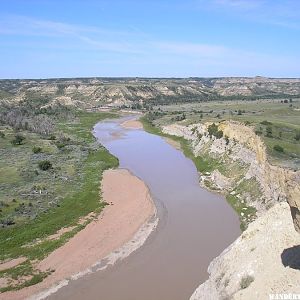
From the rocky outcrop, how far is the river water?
2.06 m

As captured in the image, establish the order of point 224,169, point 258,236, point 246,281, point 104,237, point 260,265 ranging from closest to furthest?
point 246,281 → point 260,265 → point 258,236 → point 104,237 → point 224,169

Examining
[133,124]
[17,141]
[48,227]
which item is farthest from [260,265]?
[133,124]

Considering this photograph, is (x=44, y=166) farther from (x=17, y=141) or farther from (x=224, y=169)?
(x=17, y=141)

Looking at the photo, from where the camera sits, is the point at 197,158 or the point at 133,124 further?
the point at 133,124

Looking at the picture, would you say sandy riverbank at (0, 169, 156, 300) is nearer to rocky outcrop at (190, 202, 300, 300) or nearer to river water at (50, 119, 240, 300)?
river water at (50, 119, 240, 300)

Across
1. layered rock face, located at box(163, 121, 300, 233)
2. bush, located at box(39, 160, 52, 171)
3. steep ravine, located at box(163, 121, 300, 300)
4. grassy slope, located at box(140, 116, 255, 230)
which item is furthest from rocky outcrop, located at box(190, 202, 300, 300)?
bush, located at box(39, 160, 52, 171)

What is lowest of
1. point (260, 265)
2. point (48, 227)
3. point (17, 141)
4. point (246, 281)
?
point (17, 141)

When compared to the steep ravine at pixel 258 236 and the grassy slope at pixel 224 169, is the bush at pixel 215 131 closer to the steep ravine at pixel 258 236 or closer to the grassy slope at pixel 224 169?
the grassy slope at pixel 224 169

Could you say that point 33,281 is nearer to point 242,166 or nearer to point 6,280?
point 6,280

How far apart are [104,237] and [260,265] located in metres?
14.5

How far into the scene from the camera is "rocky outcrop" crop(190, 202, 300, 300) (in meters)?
20.0

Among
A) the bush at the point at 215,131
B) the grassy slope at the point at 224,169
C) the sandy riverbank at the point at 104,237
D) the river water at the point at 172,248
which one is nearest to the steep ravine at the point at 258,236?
the grassy slope at the point at 224,169

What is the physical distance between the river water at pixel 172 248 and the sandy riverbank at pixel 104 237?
1.00m

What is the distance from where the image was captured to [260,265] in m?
22.2
